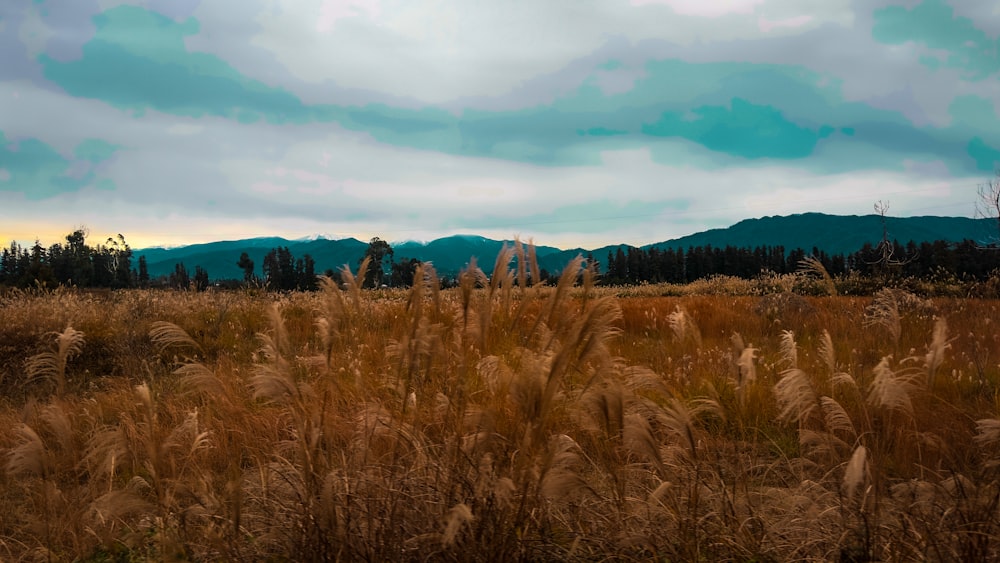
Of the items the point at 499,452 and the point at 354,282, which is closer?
the point at 499,452

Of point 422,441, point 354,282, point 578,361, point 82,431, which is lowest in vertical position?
point 82,431

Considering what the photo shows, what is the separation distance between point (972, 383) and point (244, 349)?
886 centimetres

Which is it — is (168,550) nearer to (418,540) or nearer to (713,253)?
(418,540)

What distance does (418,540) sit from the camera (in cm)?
245

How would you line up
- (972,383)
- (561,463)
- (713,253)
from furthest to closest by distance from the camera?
(713,253) → (972,383) → (561,463)

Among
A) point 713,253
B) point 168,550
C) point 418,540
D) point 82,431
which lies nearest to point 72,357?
point 82,431

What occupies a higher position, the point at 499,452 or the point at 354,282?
the point at 354,282

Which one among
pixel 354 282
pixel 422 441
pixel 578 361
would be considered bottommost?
pixel 422 441

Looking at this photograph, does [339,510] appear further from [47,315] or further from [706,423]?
[47,315]

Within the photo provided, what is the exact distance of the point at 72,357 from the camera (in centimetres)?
786

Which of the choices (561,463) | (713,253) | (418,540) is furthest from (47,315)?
(713,253)

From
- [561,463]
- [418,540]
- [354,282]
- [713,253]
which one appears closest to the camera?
[561,463]

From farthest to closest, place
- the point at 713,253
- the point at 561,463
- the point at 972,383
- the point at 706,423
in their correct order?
the point at 713,253, the point at 972,383, the point at 706,423, the point at 561,463

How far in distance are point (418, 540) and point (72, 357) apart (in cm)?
802
